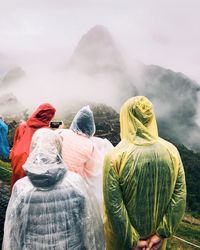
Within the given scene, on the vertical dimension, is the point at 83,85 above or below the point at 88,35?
below

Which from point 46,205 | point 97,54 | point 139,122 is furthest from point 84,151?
point 97,54

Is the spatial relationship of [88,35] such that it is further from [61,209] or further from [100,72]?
[61,209]

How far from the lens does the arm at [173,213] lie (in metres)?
2.84

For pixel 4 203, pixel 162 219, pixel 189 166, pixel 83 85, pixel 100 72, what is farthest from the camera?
pixel 100 72

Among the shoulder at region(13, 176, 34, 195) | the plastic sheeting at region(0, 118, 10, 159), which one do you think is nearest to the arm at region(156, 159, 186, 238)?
the shoulder at region(13, 176, 34, 195)

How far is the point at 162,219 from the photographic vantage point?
2879mm

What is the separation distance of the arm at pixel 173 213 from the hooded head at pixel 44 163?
2.58 feet

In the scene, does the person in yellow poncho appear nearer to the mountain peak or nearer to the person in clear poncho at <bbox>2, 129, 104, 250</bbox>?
the person in clear poncho at <bbox>2, 129, 104, 250</bbox>

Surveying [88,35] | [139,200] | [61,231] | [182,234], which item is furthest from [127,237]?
[88,35]

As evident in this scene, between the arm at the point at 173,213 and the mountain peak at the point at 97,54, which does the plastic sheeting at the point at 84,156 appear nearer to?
the arm at the point at 173,213

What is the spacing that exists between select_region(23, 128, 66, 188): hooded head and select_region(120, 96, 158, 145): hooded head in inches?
20.4

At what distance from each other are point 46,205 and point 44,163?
0.28 meters

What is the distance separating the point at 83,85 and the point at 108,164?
1028cm

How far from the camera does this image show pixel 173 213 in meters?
2.85
